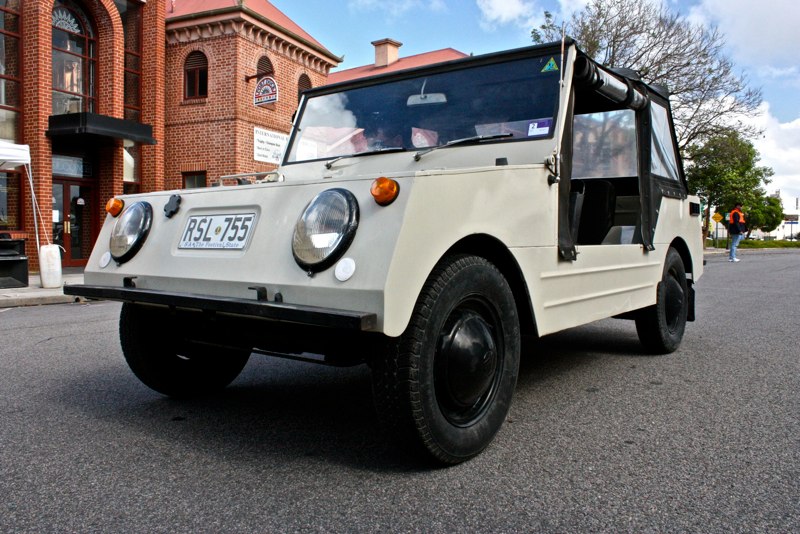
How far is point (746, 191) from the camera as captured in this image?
35.9m

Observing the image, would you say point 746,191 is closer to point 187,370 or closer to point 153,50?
point 153,50

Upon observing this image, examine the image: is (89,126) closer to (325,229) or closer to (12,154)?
(12,154)

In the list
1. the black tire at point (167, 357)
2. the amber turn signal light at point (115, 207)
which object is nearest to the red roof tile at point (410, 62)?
the black tire at point (167, 357)

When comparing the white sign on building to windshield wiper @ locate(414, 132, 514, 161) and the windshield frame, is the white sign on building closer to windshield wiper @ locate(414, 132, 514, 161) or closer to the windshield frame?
the windshield frame

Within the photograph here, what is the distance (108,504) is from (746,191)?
39.6 metres

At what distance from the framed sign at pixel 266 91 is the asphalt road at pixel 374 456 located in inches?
533

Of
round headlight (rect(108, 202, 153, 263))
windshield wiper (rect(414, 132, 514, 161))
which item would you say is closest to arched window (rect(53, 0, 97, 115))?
round headlight (rect(108, 202, 153, 263))

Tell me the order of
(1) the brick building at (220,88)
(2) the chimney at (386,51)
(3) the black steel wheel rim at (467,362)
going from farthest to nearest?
(2) the chimney at (386,51)
(1) the brick building at (220,88)
(3) the black steel wheel rim at (467,362)

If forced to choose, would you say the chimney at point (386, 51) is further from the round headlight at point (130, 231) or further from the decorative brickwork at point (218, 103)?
the round headlight at point (130, 231)

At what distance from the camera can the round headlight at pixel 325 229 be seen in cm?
233

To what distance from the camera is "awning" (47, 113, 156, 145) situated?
14.7 meters

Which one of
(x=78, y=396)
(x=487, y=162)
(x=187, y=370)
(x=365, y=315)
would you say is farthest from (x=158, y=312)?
(x=487, y=162)

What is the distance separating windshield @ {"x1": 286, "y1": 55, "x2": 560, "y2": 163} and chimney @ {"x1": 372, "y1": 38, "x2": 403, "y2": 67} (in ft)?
84.8

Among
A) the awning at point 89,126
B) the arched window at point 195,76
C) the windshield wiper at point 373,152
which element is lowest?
the windshield wiper at point 373,152
